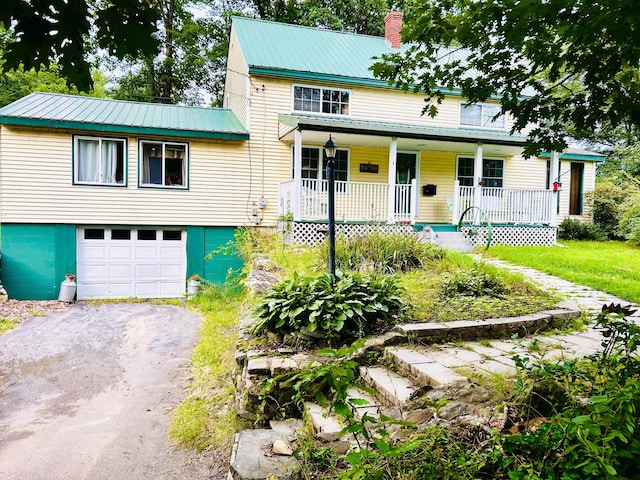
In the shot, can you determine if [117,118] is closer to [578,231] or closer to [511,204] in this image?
[511,204]

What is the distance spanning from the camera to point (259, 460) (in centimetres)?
260

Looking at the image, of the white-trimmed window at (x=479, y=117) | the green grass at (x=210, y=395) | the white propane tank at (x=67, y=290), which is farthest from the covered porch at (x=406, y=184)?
the white propane tank at (x=67, y=290)

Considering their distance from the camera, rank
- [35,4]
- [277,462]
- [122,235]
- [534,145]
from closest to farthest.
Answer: [35,4] < [277,462] < [534,145] < [122,235]

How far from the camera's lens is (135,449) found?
420cm

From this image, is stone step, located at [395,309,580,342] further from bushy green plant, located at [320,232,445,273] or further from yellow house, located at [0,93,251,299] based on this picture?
yellow house, located at [0,93,251,299]

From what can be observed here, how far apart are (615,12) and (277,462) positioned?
134 inches

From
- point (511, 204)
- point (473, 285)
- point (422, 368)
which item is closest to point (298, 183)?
point (473, 285)

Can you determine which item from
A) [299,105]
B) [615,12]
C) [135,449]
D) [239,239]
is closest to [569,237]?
[299,105]

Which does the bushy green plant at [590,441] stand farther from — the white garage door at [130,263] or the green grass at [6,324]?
the white garage door at [130,263]

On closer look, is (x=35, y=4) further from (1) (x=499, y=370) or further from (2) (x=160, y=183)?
(2) (x=160, y=183)

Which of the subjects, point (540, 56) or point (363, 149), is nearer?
point (540, 56)

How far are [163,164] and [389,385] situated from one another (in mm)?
10538

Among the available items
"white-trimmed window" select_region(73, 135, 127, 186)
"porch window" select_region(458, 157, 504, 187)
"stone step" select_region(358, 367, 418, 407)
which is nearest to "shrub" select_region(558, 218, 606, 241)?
"porch window" select_region(458, 157, 504, 187)

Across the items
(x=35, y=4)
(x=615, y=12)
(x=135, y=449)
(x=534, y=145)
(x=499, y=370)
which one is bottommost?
(x=135, y=449)
